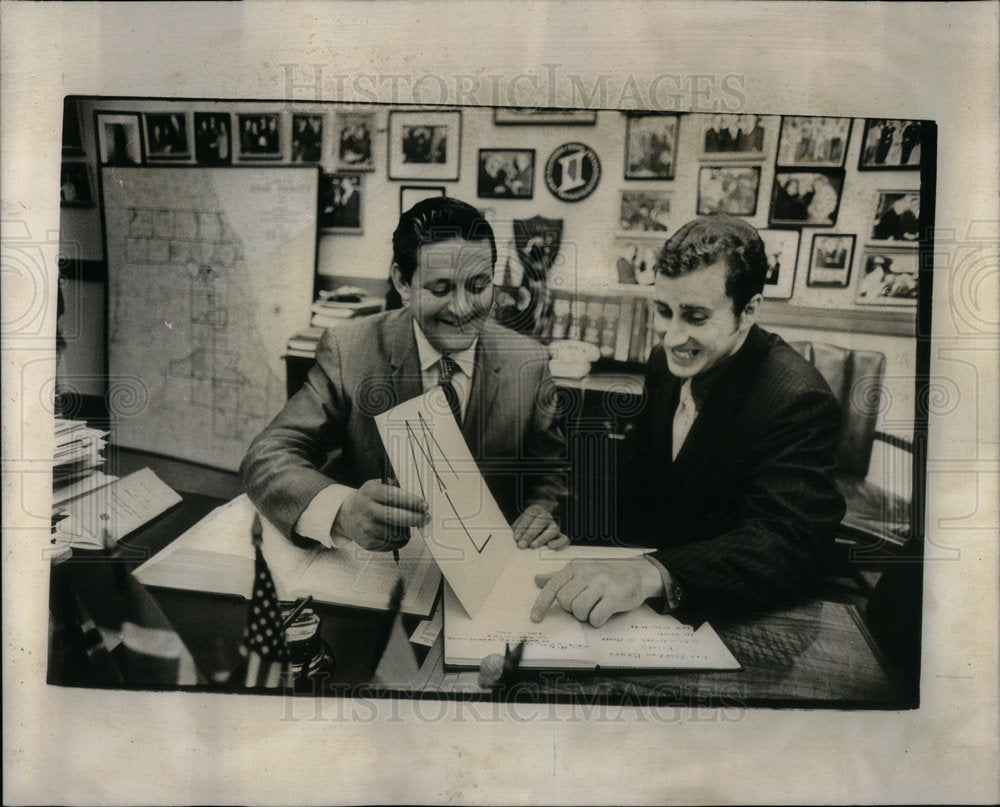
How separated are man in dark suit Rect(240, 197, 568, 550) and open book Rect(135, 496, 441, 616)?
0.12 feet

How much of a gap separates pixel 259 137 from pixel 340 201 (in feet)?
0.77

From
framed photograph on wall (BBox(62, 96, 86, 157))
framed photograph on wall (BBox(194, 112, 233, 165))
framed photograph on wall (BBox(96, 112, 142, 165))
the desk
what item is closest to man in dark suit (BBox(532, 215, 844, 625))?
the desk

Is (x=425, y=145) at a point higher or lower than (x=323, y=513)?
higher

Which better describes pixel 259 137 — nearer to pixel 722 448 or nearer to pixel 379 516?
pixel 379 516

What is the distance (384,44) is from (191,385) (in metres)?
0.88

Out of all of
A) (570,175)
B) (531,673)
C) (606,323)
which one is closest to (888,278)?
(606,323)

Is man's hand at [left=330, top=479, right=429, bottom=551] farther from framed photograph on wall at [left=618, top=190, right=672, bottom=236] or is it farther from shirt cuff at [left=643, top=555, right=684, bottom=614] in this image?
framed photograph on wall at [left=618, top=190, right=672, bottom=236]

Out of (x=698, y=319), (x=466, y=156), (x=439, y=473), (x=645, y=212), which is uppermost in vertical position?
(x=466, y=156)

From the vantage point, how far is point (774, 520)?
5.73 ft

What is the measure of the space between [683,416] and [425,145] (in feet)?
2.74

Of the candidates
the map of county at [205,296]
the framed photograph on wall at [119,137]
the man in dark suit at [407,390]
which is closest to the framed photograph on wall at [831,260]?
the man in dark suit at [407,390]

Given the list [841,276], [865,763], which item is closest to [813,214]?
[841,276]

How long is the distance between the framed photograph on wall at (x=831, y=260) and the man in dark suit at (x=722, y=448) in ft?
0.39

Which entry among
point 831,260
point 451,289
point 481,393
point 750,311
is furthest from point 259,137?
point 831,260
